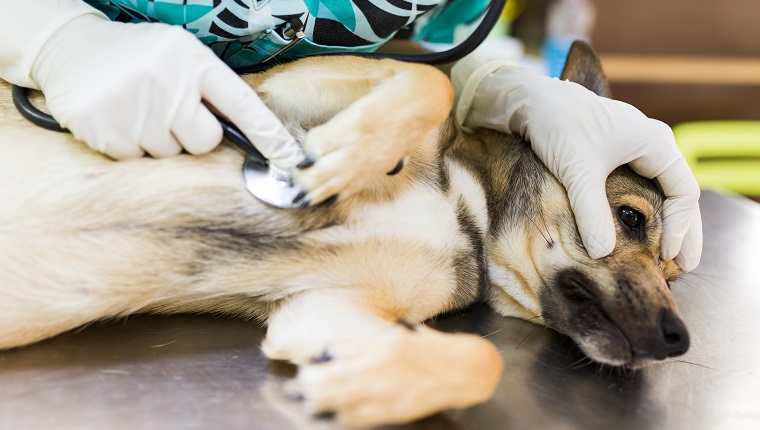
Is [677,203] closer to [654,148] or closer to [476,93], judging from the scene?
[654,148]

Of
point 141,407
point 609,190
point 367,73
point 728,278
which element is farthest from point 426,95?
point 728,278

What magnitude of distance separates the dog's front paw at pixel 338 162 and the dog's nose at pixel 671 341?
69cm

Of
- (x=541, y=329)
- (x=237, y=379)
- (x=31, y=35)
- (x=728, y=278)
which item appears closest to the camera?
(x=237, y=379)

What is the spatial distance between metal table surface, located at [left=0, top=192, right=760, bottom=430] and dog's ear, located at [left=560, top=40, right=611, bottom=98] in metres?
0.73

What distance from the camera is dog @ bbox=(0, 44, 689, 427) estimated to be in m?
1.05

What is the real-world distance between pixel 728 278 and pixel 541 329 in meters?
0.75

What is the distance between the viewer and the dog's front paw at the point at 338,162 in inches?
46.2

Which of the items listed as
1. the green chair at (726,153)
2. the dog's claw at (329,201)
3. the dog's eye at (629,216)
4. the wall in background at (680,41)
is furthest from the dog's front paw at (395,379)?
the wall in background at (680,41)

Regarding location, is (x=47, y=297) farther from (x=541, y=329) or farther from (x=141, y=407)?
(x=541, y=329)

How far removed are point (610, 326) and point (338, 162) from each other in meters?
0.73

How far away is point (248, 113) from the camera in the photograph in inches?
46.9

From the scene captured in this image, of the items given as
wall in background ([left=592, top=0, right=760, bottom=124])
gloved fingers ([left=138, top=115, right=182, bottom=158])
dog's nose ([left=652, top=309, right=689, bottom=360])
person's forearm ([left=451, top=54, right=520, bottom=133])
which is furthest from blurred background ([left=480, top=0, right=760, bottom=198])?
gloved fingers ([left=138, top=115, right=182, bottom=158])

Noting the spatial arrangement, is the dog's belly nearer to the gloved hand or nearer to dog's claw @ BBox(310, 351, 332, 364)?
the gloved hand

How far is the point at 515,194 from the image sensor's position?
1631 millimetres
